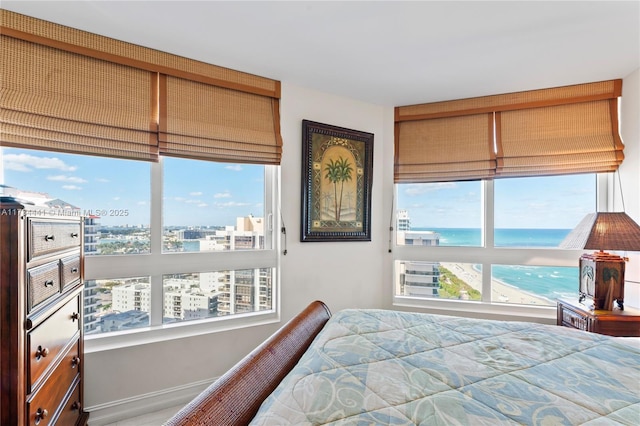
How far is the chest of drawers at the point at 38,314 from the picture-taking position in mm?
1012

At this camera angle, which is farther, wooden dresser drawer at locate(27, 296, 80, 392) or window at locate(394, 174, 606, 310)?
window at locate(394, 174, 606, 310)

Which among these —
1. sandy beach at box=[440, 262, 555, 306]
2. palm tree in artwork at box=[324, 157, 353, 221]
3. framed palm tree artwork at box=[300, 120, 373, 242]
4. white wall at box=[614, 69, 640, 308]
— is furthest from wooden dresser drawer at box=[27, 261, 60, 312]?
white wall at box=[614, 69, 640, 308]

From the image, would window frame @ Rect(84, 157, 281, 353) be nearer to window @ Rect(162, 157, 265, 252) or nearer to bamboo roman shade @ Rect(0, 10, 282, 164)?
window @ Rect(162, 157, 265, 252)

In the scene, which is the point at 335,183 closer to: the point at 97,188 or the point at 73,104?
the point at 97,188

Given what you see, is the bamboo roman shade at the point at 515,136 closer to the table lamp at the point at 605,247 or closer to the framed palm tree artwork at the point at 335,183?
the framed palm tree artwork at the point at 335,183

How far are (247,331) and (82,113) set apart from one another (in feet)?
5.84

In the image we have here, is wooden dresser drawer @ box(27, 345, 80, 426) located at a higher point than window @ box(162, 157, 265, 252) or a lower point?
lower

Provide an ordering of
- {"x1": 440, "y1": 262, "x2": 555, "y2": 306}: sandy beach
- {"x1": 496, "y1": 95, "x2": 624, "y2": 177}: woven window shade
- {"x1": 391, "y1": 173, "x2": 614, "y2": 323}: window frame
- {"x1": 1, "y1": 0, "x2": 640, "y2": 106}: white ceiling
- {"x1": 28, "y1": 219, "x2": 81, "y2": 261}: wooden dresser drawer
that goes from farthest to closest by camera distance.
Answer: {"x1": 440, "y1": 262, "x2": 555, "y2": 306}: sandy beach < {"x1": 391, "y1": 173, "x2": 614, "y2": 323}: window frame < {"x1": 496, "y1": 95, "x2": 624, "y2": 177}: woven window shade < {"x1": 1, "y1": 0, "x2": 640, "y2": 106}: white ceiling < {"x1": 28, "y1": 219, "x2": 81, "y2": 261}: wooden dresser drawer

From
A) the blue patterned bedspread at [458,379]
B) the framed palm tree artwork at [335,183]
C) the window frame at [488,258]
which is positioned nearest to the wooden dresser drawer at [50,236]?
the blue patterned bedspread at [458,379]

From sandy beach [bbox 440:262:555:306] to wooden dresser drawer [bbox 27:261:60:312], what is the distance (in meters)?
2.76

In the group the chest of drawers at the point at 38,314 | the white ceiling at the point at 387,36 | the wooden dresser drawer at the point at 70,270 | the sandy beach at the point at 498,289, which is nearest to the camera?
the chest of drawers at the point at 38,314

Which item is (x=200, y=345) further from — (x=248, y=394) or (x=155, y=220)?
(x=248, y=394)

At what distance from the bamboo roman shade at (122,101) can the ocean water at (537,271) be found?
7.02 feet

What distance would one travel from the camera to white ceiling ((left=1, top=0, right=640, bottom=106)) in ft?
5.14
